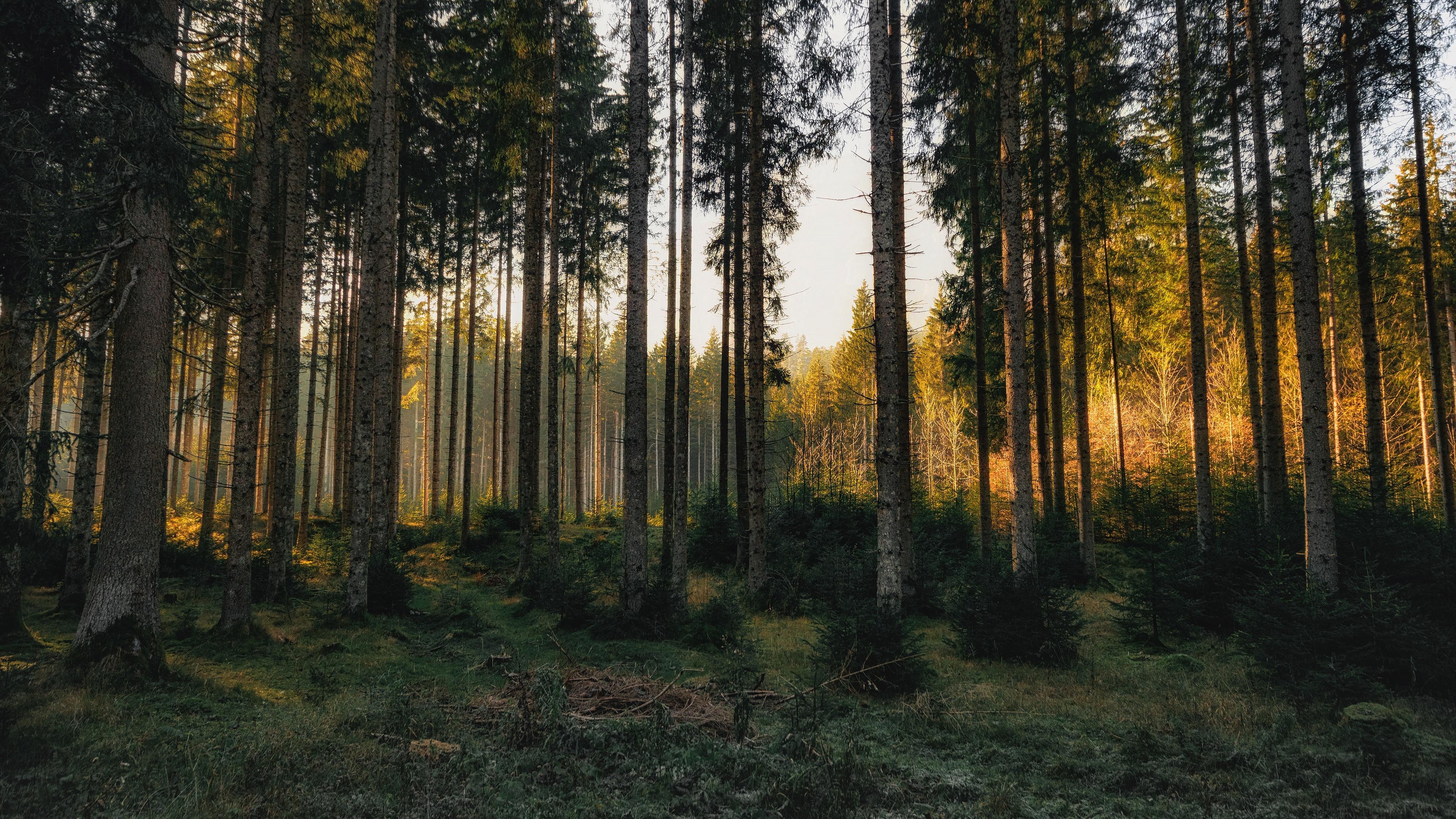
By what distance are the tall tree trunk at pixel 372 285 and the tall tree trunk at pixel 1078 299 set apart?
14.2 metres

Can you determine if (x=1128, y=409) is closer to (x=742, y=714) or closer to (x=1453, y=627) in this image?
(x=1453, y=627)

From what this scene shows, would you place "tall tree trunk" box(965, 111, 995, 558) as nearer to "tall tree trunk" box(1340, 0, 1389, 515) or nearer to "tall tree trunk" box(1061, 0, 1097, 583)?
"tall tree trunk" box(1061, 0, 1097, 583)

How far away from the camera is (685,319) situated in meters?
13.9

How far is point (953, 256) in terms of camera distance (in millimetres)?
16578

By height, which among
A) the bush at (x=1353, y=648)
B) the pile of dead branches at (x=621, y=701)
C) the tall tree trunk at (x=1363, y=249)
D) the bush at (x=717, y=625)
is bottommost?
the bush at (x=717, y=625)

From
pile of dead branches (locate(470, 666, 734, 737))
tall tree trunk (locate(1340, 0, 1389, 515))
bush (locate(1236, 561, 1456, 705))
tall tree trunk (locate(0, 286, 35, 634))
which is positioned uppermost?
tall tree trunk (locate(1340, 0, 1389, 515))

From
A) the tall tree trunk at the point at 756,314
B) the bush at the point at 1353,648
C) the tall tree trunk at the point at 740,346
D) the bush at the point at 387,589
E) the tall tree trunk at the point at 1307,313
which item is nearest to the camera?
the bush at the point at 1353,648

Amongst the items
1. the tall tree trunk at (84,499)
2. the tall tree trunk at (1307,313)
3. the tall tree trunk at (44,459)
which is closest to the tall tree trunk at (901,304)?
the tall tree trunk at (1307,313)

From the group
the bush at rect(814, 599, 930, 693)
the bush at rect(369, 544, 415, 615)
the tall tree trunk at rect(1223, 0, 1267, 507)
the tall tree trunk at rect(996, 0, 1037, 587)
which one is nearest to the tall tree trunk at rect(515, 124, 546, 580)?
the bush at rect(369, 544, 415, 615)

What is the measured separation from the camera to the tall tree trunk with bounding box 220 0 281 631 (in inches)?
356

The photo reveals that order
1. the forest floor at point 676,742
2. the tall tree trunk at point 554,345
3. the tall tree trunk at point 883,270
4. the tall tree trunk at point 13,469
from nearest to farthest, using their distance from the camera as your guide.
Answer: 1. the forest floor at point 676,742
2. the tall tree trunk at point 13,469
3. the tall tree trunk at point 883,270
4. the tall tree trunk at point 554,345

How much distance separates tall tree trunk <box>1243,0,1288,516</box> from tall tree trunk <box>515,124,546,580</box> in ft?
51.7

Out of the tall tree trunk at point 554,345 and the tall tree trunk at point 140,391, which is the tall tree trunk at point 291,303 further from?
the tall tree trunk at point 554,345

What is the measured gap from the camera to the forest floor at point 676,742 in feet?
14.1
